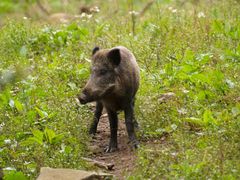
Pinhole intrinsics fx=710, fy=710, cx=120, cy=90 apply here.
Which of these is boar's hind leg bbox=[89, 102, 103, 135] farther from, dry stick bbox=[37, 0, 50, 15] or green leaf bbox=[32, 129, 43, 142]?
dry stick bbox=[37, 0, 50, 15]

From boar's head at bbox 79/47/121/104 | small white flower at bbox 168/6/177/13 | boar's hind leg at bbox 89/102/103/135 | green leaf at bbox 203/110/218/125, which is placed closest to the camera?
green leaf at bbox 203/110/218/125

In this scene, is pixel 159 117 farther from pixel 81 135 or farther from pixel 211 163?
pixel 211 163

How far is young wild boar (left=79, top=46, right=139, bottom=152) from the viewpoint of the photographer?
25.8 feet

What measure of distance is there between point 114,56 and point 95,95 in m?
0.51

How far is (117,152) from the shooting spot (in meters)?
8.10

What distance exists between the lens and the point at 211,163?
→ 6227mm

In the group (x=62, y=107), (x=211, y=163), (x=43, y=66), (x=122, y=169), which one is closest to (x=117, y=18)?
(x=43, y=66)

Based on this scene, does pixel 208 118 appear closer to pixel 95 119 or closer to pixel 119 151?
pixel 119 151

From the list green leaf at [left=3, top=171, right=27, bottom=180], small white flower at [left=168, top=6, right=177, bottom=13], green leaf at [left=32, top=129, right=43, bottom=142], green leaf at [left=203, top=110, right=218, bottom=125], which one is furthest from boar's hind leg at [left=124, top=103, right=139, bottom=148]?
small white flower at [left=168, top=6, right=177, bottom=13]

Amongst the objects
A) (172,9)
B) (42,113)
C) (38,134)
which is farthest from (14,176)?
(172,9)

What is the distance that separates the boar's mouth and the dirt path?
2.22ft

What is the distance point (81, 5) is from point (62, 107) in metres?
10.2

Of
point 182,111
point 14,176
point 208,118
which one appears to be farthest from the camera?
point 182,111

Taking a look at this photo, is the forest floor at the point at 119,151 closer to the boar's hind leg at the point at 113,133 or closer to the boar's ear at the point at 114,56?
the boar's hind leg at the point at 113,133
